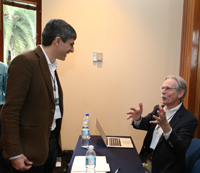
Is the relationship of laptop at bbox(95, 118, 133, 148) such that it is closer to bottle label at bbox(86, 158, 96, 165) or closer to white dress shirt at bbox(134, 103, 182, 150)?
white dress shirt at bbox(134, 103, 182, 150)

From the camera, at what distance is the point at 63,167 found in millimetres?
2461

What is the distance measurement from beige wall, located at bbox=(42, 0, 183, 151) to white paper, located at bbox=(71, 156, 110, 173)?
1.69m

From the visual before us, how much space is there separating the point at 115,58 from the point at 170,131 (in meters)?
1.91

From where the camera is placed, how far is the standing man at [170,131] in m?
1.53

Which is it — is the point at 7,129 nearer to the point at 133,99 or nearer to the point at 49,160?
the point at 49,160

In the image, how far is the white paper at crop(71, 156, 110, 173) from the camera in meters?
1.34

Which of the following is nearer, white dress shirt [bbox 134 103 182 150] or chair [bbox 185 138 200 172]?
chair [bbox 185 138 200 172]

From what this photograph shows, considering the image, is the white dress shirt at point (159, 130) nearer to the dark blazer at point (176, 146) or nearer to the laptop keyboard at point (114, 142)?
the dark blazer at point (176, 146)

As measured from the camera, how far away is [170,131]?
1.52 meters

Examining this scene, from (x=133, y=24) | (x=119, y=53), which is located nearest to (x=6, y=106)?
(x=119, y=53)

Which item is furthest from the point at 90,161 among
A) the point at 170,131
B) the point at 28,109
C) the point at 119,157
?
the point at 170,131

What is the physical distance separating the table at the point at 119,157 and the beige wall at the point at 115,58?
1294 mm

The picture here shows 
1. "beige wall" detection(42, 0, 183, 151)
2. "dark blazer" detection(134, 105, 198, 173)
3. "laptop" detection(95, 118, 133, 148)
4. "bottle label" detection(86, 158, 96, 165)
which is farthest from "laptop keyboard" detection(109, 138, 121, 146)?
"beige wall" detection(42, 0, 183, 151)

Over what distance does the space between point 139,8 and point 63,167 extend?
2.75 m
